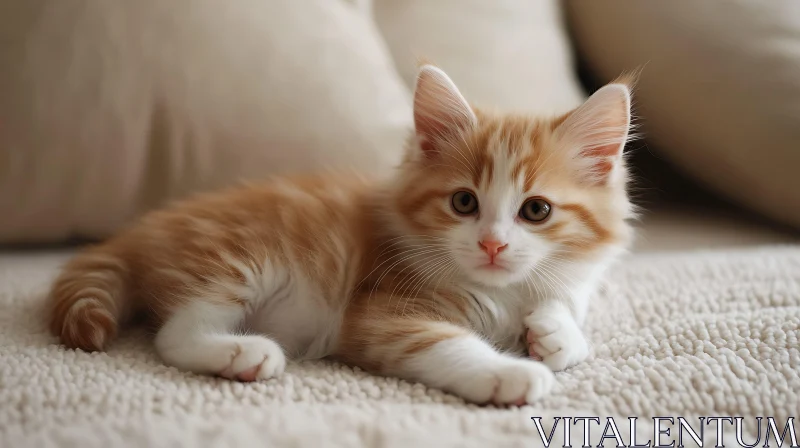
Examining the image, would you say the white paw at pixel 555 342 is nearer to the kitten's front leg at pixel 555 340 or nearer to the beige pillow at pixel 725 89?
the kitten's front leg at pixel 555 340

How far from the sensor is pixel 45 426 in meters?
0.65

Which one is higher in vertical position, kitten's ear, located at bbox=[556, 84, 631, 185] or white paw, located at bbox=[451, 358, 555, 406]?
kitten's ear, located at bbox=[556, 84, 631, 185]

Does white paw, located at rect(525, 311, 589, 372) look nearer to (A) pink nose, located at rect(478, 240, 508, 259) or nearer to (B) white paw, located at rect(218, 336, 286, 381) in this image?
(A) pink nose, located at rect(478, 240, 508, 259)

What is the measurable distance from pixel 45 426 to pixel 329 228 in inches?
21.1

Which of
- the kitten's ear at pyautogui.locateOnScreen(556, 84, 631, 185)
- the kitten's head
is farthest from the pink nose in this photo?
the kitten's ear at pyautogui.locateOnScreen(556, 84, 631, 185)

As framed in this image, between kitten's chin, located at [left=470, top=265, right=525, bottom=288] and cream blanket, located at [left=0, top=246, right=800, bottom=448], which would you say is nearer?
cream blanket, located at [left=0, top=246, right=800, bottom=448]

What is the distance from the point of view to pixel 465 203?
3.35 ft

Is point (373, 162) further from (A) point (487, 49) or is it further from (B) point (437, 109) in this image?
(A) point (487, 49)

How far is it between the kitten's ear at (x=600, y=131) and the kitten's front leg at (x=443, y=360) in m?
0.36

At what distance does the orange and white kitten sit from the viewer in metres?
0.94

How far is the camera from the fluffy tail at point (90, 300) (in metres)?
0.89

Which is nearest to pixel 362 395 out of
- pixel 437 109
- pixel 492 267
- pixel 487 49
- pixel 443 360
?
pixel 443 360

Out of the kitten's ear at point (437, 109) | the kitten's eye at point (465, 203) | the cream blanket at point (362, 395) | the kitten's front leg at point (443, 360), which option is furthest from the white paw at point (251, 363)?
the kitten's ear at point (437, 109)

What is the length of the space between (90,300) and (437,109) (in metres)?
0.63
